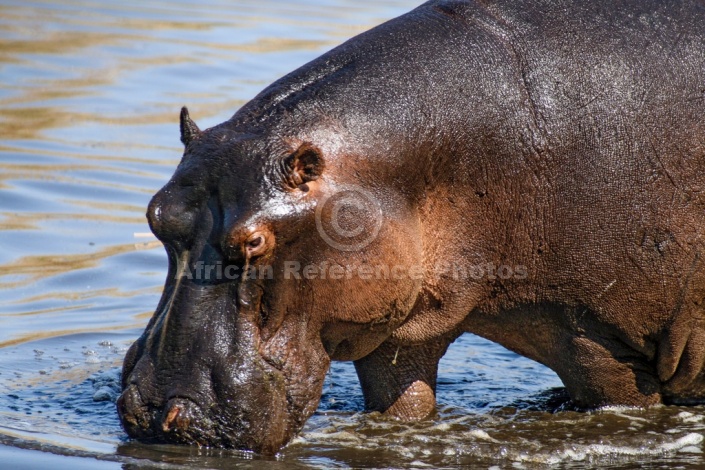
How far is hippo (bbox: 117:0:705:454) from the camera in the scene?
5.98 meters

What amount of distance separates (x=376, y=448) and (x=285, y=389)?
0.92 m

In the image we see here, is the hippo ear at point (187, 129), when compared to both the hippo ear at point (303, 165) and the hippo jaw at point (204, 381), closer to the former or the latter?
the hippo ear at point (303, 165)

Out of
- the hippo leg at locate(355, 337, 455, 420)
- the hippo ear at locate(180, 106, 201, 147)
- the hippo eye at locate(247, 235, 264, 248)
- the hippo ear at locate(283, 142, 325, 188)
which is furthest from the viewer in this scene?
the hippo leg at locate(355, 337, 455, 420)

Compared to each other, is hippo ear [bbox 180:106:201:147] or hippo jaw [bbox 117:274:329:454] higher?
hippo ear [bbox 180:106:201:147]

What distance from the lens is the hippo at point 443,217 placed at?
19.6ft

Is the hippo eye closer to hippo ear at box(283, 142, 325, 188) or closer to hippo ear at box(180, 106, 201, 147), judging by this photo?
hippo ear at box(283, 142, 325, 188)

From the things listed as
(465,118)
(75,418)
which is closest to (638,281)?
(465,118)

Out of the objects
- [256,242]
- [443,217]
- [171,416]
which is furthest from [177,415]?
[443,217]

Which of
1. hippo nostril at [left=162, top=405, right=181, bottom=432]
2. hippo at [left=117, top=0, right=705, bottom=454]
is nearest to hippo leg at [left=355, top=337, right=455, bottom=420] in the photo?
hippo at [left=117, top=0, right=705, bottom=454]

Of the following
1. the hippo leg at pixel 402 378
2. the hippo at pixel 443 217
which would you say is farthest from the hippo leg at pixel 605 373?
the hippo leg at pixel 402 378

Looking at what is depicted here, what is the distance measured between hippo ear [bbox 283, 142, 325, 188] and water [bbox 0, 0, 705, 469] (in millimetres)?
1403

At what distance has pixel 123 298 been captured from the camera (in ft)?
32.9

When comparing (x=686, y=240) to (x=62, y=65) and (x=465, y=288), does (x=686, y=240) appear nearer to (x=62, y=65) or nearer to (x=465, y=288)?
(x=465, y=288)
